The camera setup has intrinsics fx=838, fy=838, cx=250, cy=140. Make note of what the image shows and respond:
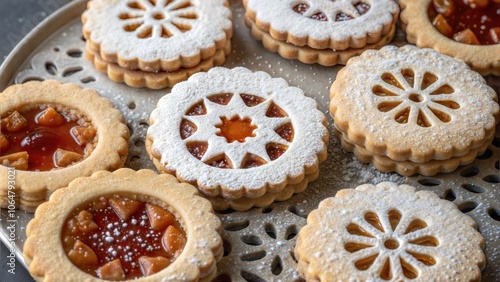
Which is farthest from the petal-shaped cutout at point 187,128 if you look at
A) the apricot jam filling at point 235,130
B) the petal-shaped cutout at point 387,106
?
the petal-shaped cutout at point 387,106

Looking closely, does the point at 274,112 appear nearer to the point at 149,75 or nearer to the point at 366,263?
the point at 149,75

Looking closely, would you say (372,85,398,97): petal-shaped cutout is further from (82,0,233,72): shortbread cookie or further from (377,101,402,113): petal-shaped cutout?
(82,0,233,72): shortbread cookie

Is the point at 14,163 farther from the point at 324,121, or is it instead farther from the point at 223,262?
the point at 324,121

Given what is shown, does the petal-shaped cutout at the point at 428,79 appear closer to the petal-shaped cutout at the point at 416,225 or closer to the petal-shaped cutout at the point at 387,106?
the petal-shaped cutout at the point at 387,106

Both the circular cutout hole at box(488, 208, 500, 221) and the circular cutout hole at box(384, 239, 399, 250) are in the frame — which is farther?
the circular cutout hole at box(488, 208, 500, 221)

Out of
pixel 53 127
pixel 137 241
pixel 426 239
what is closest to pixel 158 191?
pixel 137 241

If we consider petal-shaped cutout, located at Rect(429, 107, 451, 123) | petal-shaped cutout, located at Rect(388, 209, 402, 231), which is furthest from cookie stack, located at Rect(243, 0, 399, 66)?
petal-shaped cutout, located at Rect(388, 209, 402, 231)

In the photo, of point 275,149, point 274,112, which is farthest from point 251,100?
point 275,149
